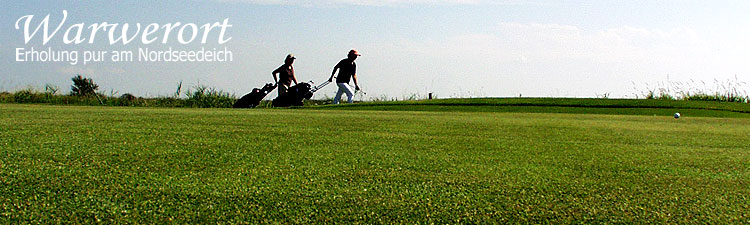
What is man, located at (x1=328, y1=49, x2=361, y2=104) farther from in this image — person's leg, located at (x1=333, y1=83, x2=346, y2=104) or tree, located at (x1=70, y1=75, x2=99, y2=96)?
tree, located at (x1=70, y1=75, x2=99, y2=96)

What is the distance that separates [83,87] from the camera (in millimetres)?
17203

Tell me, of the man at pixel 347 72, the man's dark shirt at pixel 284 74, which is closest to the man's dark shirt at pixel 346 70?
the man at pixel 347 72

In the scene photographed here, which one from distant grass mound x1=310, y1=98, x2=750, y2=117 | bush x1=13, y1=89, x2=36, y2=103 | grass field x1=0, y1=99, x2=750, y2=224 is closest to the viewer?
grass field x1=0, y1=99, x2=750, y2=224

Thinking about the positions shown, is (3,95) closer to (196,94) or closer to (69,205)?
(196,94)

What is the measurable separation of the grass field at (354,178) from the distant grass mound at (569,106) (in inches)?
360

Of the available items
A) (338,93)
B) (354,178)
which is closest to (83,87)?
(338,93)

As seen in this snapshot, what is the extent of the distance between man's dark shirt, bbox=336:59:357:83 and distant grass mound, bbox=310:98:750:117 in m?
1.79

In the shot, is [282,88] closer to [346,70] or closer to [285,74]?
[285,74]

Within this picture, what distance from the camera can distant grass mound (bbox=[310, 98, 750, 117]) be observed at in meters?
13.7

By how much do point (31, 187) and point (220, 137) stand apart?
1.93m

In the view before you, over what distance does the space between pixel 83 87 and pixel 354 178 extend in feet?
54.7

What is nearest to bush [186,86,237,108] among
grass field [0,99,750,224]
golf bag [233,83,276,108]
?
golf bag [233,83,276,108]

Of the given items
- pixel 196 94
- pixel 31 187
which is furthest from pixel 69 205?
pixel 196 94

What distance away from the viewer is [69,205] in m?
2.35
